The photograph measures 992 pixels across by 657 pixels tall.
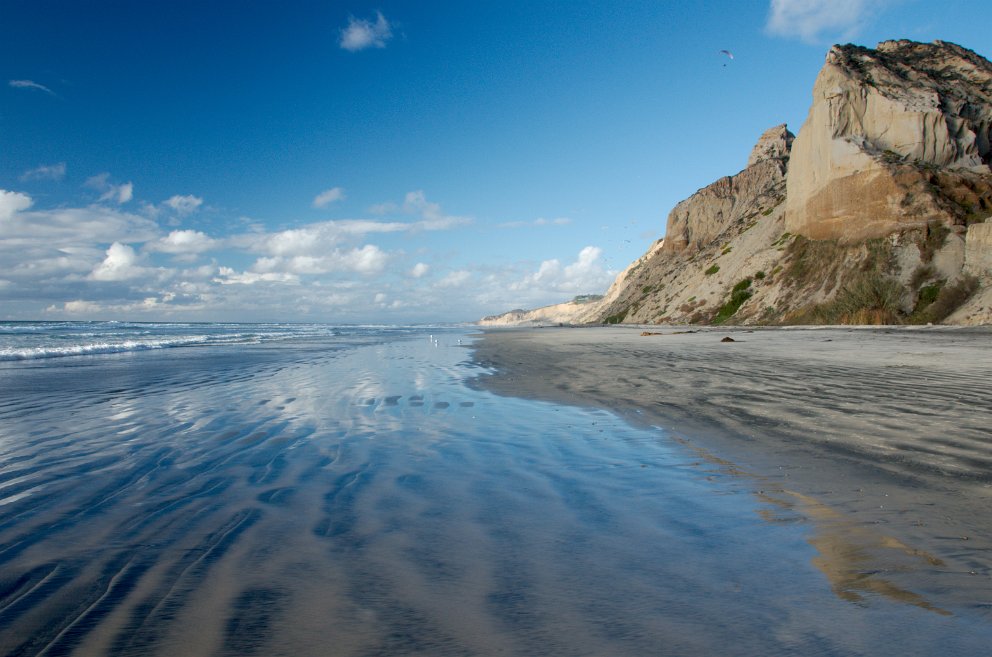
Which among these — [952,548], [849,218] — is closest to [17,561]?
[952,548]

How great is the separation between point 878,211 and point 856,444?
40302mm

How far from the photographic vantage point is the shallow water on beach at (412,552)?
7.06ft

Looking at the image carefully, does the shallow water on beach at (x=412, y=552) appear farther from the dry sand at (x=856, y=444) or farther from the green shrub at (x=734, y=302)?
the green shrub at (x=734, y=302)

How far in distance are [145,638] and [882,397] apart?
8580 millimetres

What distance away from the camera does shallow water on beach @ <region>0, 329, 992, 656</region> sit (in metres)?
2.15

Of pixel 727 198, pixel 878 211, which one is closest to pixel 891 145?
pixel 878 211

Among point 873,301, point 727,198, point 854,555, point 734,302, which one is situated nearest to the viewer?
point 854,555

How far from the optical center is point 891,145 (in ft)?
134

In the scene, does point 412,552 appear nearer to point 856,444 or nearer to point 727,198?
point 856,444

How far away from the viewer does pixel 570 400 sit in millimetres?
8797

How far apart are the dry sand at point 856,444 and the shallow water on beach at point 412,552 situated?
231mm

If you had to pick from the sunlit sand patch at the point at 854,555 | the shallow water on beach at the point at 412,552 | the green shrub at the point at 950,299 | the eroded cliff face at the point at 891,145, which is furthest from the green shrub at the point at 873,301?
the sunlit sand patch at the point at 854,555

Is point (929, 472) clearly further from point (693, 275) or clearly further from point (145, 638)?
point (693, 275)

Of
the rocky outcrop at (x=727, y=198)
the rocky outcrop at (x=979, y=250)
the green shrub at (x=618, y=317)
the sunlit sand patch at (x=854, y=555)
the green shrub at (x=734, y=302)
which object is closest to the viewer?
the sunlit sand patch at (x=854, y=555)
